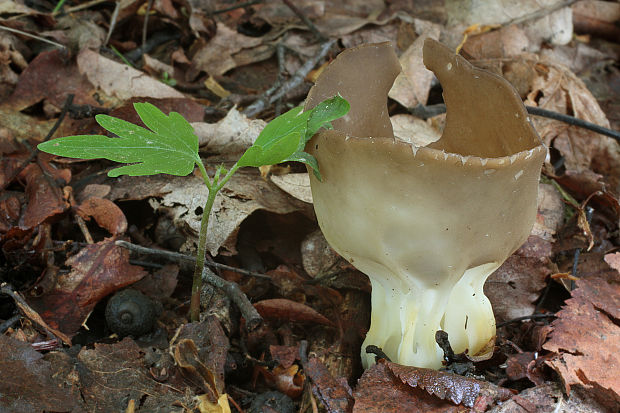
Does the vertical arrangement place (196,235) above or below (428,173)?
below

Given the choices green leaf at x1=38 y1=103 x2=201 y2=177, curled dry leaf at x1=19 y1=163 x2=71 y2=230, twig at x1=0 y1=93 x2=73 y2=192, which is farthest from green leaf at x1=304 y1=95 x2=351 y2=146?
twig at x1=0 y1=93 x2=73 y2=192

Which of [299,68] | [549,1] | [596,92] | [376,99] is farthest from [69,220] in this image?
[549,1]

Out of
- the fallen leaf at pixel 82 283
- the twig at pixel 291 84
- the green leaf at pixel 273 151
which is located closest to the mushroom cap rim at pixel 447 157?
the green leaf at pixel 273 151

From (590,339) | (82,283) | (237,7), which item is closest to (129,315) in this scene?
(82,283)

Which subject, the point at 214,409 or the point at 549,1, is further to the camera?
the point at 549,1

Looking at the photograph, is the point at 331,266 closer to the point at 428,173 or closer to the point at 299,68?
the point at 428,173

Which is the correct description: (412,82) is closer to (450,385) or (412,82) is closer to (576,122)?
(576,122)

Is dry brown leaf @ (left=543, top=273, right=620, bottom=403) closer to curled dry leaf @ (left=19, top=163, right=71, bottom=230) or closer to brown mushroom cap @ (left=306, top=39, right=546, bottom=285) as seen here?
brown mushroom cap @ (left=306, top=39, right=546, bottom=285)

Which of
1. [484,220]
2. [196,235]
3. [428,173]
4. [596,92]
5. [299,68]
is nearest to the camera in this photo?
[428,173]

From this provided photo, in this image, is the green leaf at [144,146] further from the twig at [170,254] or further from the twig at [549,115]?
the twig at [549,115]
